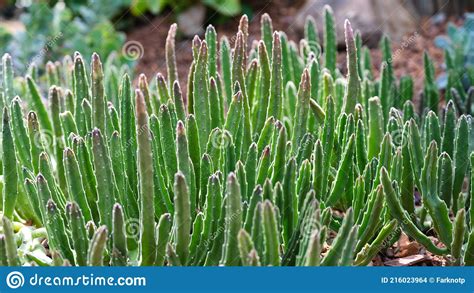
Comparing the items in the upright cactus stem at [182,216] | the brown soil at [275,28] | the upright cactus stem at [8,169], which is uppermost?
the brown soil at [275,28]

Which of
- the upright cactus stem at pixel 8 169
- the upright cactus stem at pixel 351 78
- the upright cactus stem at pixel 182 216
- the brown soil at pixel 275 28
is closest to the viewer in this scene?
the upright cactus stem at pixel 182 216

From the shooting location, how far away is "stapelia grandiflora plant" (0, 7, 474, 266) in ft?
6.63

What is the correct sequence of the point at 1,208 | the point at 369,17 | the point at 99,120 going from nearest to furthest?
1. the point at 99,120
2. the point at 1,208
3. the point at 369,17

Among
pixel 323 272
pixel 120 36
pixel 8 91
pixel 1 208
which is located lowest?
pixel 323 272

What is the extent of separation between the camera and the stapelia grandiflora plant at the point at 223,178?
6.63 feet

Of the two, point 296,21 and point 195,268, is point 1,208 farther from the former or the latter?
point 296,21

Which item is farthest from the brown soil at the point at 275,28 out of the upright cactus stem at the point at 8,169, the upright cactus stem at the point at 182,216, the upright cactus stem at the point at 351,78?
the upright cactus stem at the point at 182,216

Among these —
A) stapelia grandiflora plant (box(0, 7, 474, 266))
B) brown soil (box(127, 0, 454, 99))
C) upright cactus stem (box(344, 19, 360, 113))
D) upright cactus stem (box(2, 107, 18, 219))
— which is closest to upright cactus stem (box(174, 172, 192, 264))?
stapelia grandiflora plant (box(0, 7, 474, 266))

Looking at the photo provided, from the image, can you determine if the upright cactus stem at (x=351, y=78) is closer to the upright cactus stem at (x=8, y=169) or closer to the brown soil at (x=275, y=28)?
the upright cactus stem at (x=8, y=169)

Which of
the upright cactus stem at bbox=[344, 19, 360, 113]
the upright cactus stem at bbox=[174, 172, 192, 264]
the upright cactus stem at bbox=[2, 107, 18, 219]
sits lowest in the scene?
the upright cactus stem at bbox=[174, 172, 192, 264]

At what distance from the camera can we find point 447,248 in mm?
2410

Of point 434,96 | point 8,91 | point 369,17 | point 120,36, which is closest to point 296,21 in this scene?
point 369,17

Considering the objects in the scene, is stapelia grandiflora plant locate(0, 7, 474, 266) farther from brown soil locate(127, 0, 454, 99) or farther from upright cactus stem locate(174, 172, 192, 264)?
brown soil locate(127, 0, 454, 99)

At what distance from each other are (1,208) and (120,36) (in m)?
2.15
